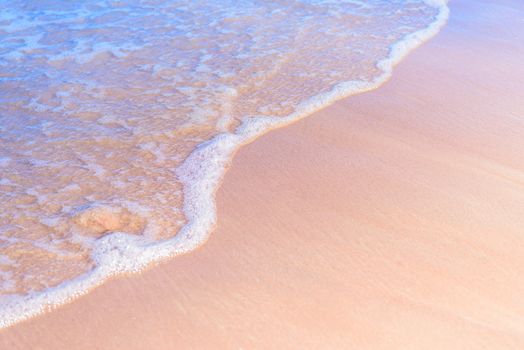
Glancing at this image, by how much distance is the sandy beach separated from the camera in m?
2.37

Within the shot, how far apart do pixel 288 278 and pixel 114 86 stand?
294 centimetres

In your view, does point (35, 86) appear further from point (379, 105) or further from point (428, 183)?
point (428, 183)

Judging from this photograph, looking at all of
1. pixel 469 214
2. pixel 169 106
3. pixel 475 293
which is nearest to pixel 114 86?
pixel 169 106

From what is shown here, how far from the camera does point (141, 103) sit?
4.52 metres

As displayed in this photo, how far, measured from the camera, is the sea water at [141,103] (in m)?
2.94

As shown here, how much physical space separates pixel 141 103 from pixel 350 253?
2.48 meters

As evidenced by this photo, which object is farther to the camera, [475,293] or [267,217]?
[267,217]

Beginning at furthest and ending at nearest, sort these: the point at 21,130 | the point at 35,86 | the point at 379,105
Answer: the point at 35,86 → the point at 379,105 → the point at 21,130

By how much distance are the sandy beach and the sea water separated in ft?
0.72

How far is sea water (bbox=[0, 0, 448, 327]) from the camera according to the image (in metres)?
2.94

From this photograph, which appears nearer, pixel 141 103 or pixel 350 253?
pixel 350 253

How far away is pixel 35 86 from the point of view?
4.81 metres

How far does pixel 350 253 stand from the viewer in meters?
2.83

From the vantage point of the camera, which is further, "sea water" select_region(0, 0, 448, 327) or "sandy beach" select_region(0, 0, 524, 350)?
"sea water" select_region(0, 0, 448, 327)
